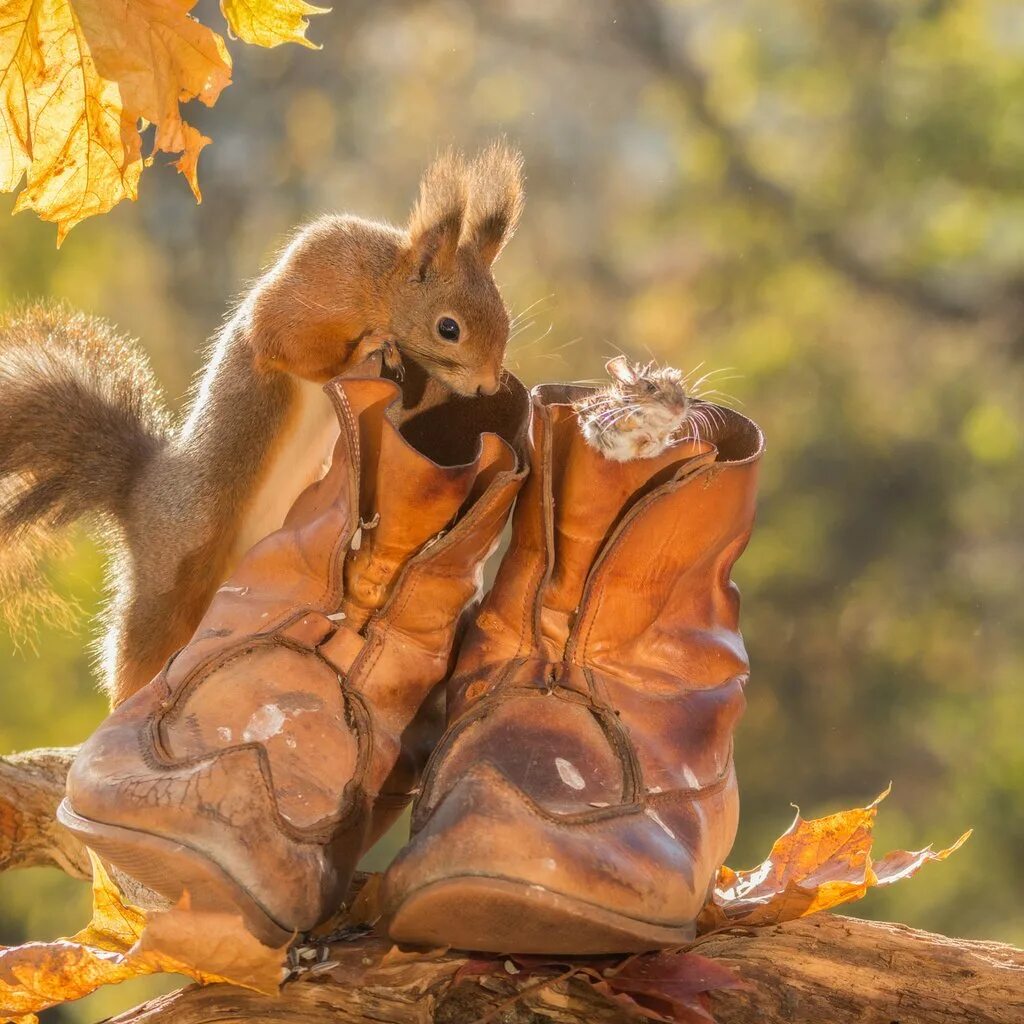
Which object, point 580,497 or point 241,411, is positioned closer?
point 580,497

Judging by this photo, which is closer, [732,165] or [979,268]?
[979,268]

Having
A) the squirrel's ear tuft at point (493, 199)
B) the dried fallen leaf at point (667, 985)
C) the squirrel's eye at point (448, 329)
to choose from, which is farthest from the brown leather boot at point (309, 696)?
the squirrel's ear tuft at point (493, 199)

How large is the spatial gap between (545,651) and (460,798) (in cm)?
12

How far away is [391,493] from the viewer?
84cm

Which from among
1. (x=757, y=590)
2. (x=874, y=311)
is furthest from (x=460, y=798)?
(x=874, y=311)

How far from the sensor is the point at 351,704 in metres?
0.83

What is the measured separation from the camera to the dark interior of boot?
3.24 feet

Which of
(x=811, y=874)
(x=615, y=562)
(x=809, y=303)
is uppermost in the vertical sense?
(x=615, y=562)

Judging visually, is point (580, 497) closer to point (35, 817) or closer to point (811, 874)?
point (811, 874)

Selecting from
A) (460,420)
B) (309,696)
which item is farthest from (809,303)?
(309,696)

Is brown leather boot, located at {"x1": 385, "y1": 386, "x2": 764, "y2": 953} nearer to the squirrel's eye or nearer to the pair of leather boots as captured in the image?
the pair of leather boots

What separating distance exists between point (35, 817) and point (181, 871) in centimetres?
61

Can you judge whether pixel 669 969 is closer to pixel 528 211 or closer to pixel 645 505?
pixel 645 505

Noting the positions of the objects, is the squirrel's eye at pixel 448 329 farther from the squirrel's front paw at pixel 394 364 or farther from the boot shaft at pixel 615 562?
the boot shaft at pixel 615 562
